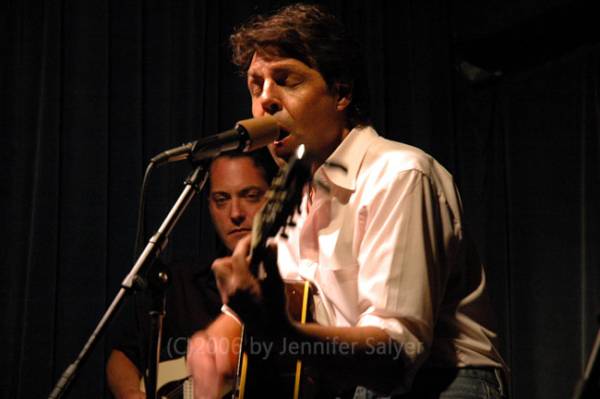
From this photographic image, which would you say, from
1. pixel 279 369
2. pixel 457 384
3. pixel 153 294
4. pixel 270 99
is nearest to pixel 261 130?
pixel 270 99

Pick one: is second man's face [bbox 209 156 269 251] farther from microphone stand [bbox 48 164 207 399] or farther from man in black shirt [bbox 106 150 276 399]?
microphone stand [bbox 48 164 207 399]

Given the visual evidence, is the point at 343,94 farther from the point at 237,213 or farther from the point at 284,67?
the point at 237,213

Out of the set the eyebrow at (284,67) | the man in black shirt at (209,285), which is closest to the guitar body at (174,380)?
the man in black shirt at (209,285)

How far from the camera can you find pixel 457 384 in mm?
1663

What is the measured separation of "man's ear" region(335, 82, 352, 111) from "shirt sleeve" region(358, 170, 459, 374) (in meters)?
0.52

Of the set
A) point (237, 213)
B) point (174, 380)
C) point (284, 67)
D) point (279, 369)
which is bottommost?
point (174, 380)

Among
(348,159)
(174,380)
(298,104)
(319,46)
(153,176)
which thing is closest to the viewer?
(348,159)

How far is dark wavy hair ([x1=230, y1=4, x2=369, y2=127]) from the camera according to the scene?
214 centimetres

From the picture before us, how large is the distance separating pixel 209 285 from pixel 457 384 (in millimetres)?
1875

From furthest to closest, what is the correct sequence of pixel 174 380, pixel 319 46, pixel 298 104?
pixel 174 380
pixel 319 46
pixel 298 104

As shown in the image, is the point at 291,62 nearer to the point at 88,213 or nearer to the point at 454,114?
the point at 88,213

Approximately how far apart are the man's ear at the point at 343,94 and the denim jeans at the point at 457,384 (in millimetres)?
831

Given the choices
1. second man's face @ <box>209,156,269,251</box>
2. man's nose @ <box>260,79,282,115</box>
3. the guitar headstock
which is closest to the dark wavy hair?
man's nose @ <box>260,79,282,115</box>

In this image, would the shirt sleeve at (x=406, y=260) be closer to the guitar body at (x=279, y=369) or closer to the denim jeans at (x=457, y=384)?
the denim jeans at (x=457, y=384)
